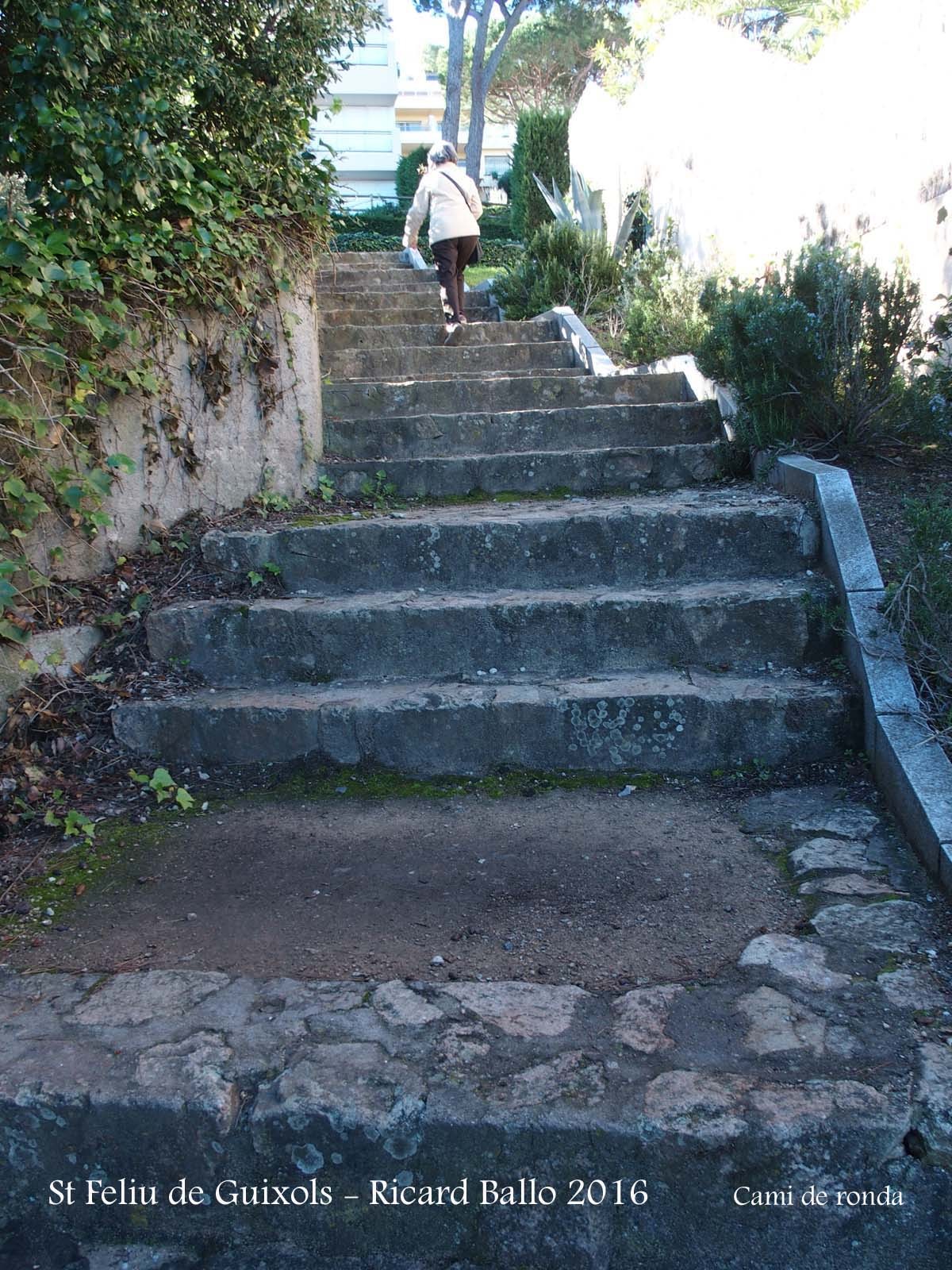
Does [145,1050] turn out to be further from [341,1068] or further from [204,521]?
[204,521]

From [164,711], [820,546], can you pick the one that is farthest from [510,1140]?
[820,546]

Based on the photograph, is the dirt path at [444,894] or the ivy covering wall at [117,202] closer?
the dirt path at [444,894]

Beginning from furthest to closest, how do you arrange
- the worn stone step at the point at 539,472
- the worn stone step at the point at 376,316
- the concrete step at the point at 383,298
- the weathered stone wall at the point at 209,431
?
1. the concrete step at the point at 383,298
2. the worn stone step at the point at 376,316
3. the worn stone step at the point at 539,472
4. the weathered stone wall at the point at 209,431

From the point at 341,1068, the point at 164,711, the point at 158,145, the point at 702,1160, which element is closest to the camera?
the point at 702,1160

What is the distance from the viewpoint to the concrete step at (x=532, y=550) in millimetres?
3705

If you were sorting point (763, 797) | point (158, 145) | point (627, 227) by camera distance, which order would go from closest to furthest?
point (763, 797) → point (158, 145) → point (627, 227)

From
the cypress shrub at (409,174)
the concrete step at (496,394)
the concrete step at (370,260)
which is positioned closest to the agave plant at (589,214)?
the concrete step at (370,260)

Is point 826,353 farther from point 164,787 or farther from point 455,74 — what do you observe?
point 455,74

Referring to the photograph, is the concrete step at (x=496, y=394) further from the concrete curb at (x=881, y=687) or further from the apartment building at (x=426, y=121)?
the apartment building at (x=426, y=121)

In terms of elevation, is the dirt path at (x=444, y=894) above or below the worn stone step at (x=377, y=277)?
below

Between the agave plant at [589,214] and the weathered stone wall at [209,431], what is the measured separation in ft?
17.1

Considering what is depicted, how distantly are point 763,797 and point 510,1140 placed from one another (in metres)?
1.53

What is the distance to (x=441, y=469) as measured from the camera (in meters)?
4.64

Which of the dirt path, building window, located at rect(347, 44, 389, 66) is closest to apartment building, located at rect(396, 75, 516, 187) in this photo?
building window, located at rect(347, 44, 389, 66)
